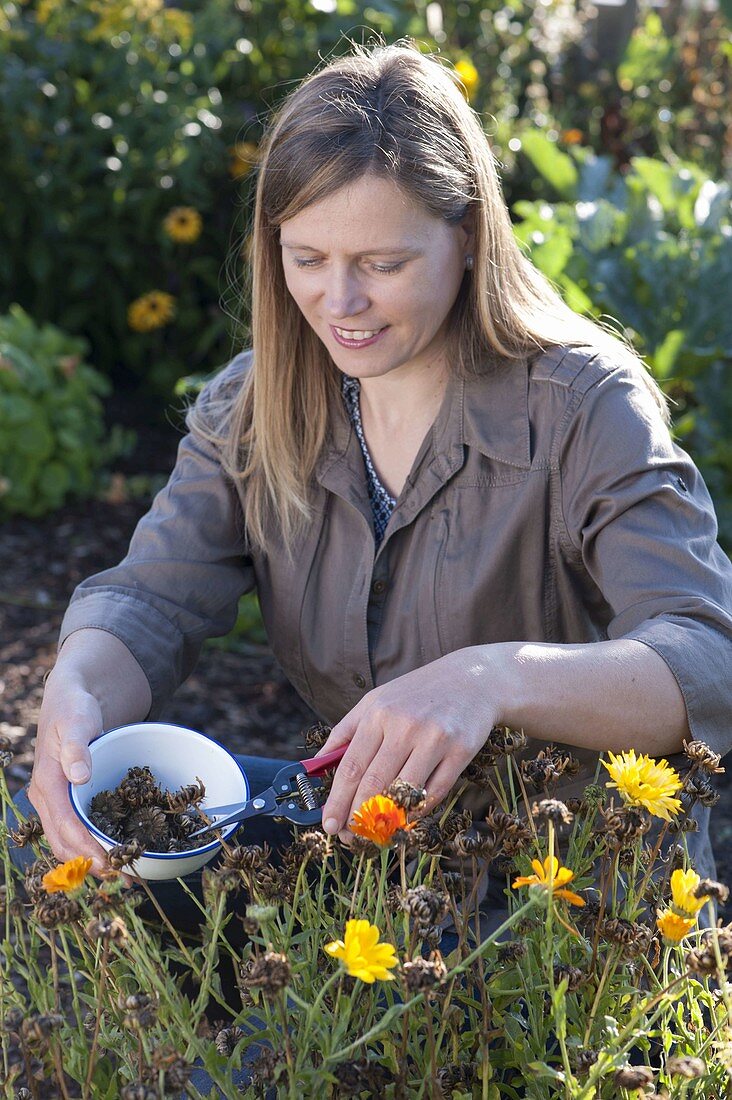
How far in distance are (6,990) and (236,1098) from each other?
1.03ft

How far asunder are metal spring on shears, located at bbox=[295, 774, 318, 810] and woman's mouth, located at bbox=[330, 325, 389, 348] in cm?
67

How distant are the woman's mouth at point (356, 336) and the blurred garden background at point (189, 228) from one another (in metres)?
1.28

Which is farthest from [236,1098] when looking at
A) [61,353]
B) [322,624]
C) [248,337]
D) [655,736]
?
[61,353]

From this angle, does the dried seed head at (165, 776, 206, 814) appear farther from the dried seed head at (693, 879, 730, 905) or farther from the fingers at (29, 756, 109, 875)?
the dried seed head at (693, 879, 730, 905)

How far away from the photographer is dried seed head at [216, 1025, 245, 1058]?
1.15 metres

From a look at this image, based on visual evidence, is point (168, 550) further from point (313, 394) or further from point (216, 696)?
point (216, 696)

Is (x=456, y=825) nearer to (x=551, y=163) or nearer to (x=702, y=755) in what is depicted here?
(x=702, y=755)

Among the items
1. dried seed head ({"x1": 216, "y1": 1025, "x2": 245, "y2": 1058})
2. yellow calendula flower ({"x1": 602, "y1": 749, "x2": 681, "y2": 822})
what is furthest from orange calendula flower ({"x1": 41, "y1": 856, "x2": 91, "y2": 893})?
yellow calendula flower ({"x1": 602, "y1": 749, "x2": 681, "y2": 822})

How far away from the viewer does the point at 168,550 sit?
6.39 feet

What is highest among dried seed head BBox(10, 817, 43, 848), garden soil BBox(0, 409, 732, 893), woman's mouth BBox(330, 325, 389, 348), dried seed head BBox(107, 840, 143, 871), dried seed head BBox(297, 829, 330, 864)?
woman's mouth BBox(330, 325, 389, 348)

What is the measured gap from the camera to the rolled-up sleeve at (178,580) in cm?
182

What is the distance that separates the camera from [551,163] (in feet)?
13.3

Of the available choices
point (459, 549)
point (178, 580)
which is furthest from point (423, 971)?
point (178, 580)

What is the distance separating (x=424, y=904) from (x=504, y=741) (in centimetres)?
29
